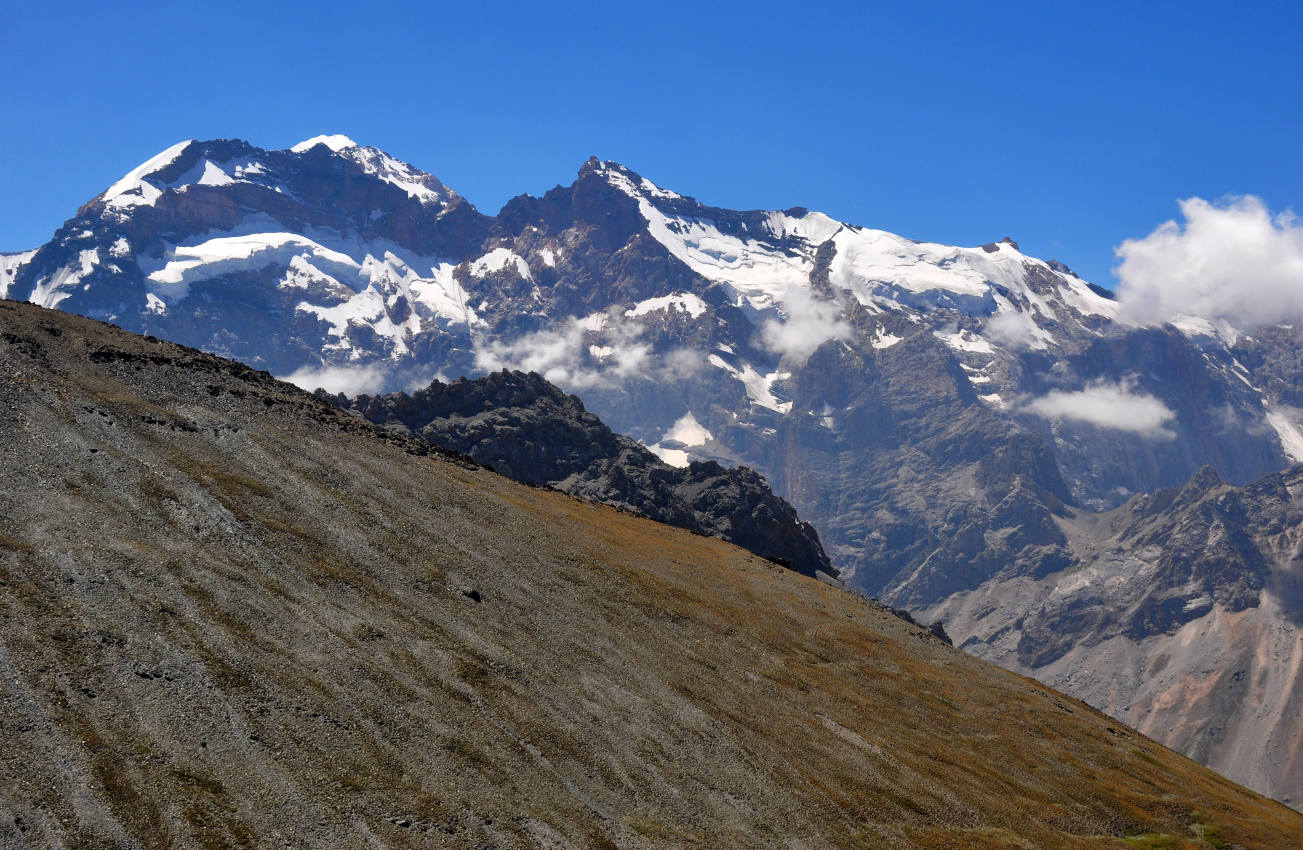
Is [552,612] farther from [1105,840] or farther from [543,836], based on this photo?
[1105,840]

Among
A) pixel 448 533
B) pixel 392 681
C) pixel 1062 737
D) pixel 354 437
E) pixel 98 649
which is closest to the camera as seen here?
pixel 98 649

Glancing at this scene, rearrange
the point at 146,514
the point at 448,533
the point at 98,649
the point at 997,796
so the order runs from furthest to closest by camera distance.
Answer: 1. the point at 448,533
2. the point at 997,796
3. the point at 146,514
4. the point at 98,649

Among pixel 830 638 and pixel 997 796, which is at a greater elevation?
pixel 830 638

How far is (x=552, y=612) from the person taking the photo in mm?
79688

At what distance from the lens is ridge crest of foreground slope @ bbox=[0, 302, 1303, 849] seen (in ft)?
148

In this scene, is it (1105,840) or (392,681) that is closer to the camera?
(392,681)

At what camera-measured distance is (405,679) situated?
57906 millimetres

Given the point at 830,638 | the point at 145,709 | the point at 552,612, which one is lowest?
the point at 145,709

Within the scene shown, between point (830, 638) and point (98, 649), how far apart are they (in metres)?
70.5

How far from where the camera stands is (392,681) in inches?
2238

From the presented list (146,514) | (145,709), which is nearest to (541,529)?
(146,514)

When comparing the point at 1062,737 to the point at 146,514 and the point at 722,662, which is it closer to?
the point at 722,662

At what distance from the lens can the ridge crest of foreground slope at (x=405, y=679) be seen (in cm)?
4506

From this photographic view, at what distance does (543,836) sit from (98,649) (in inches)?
858
